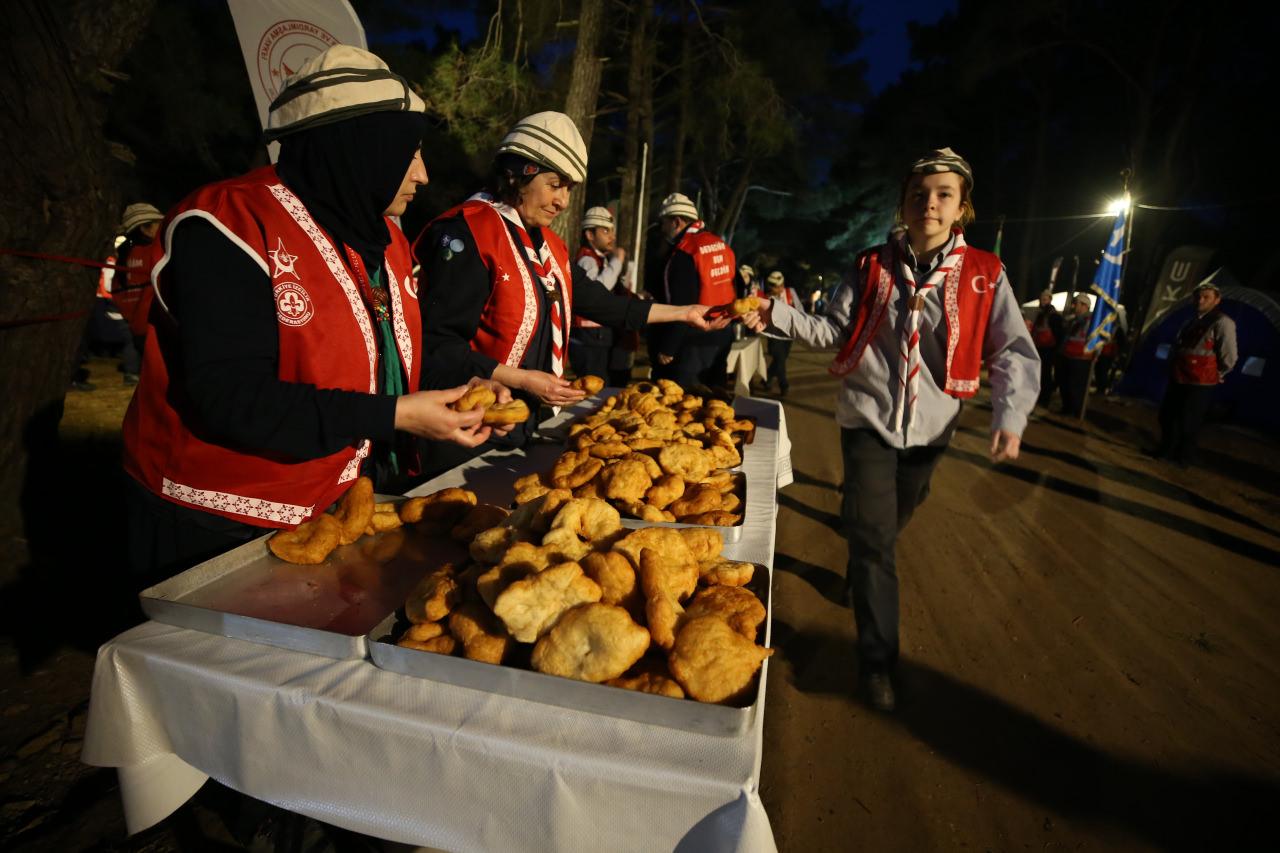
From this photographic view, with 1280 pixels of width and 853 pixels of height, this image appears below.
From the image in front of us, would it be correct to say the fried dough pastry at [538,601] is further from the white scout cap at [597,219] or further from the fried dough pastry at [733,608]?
the white scout cap at [597,219]

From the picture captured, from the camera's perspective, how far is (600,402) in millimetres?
3684

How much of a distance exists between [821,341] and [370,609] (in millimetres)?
2463

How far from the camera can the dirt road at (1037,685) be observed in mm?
2367

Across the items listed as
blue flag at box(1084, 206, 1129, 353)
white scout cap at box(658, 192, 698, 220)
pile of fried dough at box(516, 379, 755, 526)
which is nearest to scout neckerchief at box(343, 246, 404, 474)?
pile of fried dough at box(516, 379, 755, 526)

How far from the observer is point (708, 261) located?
560cm

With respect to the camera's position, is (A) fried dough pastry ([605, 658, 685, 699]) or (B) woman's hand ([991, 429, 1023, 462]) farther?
(B) woman's hand ([991, 429, 1023, 462])

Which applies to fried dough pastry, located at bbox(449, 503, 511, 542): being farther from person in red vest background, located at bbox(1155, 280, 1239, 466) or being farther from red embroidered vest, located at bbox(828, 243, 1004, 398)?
person in red vest background, located at bbox(1155, 280, 1239, 466)

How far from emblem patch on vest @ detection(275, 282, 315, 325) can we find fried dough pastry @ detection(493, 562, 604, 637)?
97 cm

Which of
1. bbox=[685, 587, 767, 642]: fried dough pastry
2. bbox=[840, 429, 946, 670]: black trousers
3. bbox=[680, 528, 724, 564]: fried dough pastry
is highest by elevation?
bbox=[680, 528, 724, 564]: fried dough pastry

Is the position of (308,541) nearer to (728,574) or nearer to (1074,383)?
(728,574)

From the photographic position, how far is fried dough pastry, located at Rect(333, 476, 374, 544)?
1637mm

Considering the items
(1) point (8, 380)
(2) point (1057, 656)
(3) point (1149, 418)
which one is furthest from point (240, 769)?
(3) point (1149, 418)

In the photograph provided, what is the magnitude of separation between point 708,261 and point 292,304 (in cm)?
456

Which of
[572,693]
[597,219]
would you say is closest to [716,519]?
[572,693]
